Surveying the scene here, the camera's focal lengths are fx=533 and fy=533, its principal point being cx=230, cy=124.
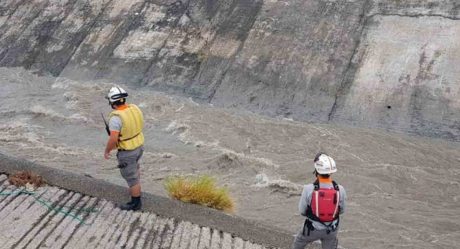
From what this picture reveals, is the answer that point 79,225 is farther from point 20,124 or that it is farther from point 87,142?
point 20,124

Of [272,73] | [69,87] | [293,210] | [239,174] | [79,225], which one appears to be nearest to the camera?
[79,225]

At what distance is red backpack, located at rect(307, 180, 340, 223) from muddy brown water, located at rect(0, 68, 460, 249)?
300cm

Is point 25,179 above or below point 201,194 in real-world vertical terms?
below

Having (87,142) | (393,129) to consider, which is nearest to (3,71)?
(87,142)

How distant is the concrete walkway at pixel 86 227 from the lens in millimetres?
5660

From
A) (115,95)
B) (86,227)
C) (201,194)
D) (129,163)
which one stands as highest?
(115,95)

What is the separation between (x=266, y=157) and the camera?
10820 mm

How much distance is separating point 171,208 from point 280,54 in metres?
8.55

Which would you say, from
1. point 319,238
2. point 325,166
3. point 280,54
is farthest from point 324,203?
point 280,54

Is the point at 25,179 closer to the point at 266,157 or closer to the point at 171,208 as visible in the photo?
the point at 171,208

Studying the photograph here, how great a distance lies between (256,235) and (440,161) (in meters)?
6.00

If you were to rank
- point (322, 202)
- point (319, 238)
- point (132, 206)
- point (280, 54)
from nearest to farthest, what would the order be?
point (322, 202), point (319, 238), point (132, 206), point (280, 54)

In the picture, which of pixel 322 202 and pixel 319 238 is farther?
pixel 319 238

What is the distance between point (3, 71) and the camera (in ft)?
55.7
